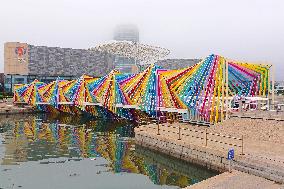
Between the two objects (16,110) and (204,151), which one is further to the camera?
(16,110)

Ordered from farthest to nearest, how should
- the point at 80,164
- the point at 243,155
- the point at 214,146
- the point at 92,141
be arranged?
the point at 92,141
the point at 80,164
the point at 214,146
the point at 243,155

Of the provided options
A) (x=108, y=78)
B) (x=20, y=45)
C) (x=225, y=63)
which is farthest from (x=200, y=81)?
(x=20, y=45)

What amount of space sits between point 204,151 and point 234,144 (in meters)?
1.86

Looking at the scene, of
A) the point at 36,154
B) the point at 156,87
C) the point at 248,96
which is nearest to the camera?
the point at 36,154

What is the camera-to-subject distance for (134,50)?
454 feet

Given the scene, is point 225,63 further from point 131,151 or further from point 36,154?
point 36,154

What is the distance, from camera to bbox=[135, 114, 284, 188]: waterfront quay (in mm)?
16969

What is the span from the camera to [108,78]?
49.5 m

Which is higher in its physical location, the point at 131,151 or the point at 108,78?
the point at 108,78

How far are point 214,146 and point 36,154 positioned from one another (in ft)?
45.7

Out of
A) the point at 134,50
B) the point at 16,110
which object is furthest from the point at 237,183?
the point at 134,50

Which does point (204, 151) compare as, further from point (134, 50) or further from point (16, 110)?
point (134, 50)

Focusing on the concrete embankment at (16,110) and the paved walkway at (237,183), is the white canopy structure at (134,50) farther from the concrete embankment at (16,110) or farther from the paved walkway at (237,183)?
the paved walkway at (237,183)

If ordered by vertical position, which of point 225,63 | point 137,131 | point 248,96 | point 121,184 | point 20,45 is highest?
point 20,45
